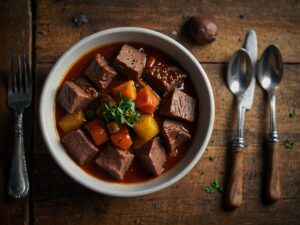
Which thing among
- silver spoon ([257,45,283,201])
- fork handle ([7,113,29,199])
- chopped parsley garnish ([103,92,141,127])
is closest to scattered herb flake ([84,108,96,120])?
chopped parsley garnish ([103,92,141,127])

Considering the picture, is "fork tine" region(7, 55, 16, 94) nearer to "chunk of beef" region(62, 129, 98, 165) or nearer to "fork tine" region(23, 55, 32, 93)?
"fork tine" region(23, 55, 32, 93)

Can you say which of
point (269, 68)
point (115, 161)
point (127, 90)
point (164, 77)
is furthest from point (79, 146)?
point (269, 68)

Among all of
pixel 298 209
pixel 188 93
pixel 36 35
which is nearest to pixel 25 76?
pixel 36 35

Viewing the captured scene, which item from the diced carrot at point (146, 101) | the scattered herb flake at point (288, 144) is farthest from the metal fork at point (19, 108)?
the scattered herb flake at point (288, 144)

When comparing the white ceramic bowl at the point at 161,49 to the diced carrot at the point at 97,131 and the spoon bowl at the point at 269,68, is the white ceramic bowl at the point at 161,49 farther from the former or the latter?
the spoon bowl at the point at 269,68

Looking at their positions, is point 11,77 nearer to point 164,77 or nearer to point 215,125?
point 164,77

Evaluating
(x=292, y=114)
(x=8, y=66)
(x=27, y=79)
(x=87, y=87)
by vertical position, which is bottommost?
(x=292, y=114)
